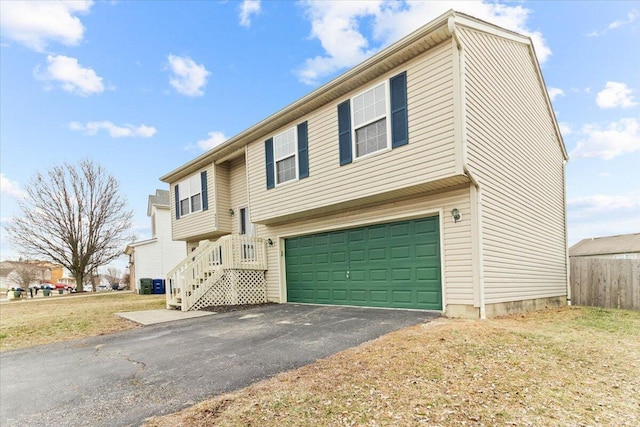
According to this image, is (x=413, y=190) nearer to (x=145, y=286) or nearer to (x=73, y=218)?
(x=145, y=286)

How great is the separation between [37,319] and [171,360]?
850 centimetres

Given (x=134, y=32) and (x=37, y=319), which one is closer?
(x=37, y=319)

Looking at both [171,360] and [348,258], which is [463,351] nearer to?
[171,360]

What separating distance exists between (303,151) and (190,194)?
25.6ft

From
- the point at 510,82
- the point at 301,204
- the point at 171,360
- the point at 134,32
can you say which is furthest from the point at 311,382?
the point at 134,32

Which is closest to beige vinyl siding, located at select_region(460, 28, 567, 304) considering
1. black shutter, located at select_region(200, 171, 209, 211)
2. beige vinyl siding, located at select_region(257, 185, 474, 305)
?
beige vinyl siding, located at select_region(257, 185, 474, 305)

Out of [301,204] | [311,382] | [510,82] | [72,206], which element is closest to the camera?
[311,382]

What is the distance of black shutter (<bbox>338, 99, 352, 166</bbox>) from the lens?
8.70 metres

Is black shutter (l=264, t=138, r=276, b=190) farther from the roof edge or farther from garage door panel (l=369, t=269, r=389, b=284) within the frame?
garage door panel (l=369, t=269, r=389, b=284)

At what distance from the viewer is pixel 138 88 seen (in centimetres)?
1752

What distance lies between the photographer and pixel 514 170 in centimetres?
899

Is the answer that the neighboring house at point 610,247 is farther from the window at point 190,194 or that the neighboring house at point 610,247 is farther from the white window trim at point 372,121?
the window at point 190,194

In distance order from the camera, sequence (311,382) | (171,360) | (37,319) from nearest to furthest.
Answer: (311,382) → (171,360) → (37,319)

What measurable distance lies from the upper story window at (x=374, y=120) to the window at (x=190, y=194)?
8565 millimetres
